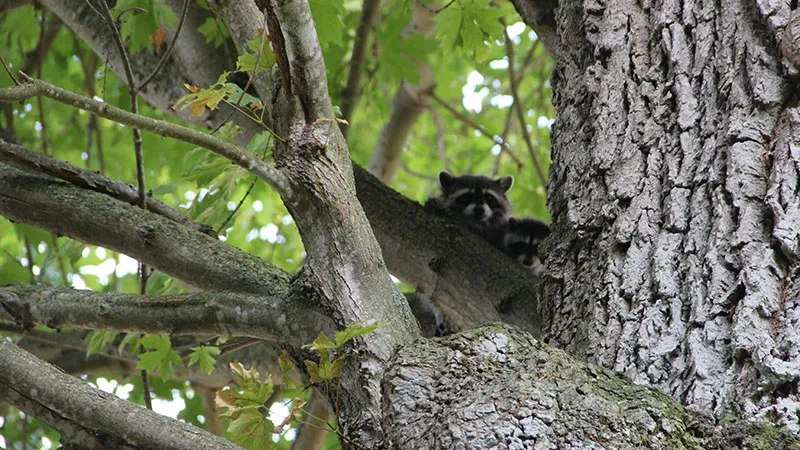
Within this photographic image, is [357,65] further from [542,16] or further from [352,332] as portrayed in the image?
[352,332]

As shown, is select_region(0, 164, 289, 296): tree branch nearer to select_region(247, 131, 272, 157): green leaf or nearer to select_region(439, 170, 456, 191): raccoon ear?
select_region(247, 131, 272, 157): green leaf

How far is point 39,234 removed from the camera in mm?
4848

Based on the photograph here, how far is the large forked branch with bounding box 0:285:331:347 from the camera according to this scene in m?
2.01

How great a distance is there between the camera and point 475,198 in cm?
693

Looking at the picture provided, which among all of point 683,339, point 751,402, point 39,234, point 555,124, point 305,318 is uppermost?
point 39,234

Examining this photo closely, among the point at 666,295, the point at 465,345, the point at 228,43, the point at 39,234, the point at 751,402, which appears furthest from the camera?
the point at 39,234

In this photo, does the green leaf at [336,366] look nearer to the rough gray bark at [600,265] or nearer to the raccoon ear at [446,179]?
the rough gray bark at [600,265]

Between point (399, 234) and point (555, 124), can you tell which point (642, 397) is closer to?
point (555, 124)

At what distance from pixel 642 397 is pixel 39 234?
13.5 feet

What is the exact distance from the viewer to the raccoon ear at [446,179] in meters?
6.96

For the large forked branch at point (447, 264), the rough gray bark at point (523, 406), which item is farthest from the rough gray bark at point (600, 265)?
the large forked branch at point (447, 264)

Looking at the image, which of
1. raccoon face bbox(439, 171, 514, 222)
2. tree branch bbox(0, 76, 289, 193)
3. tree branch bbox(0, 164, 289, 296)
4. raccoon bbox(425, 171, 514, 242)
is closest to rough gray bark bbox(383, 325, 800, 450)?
tree branch bbox(0, 76, 289, 193)

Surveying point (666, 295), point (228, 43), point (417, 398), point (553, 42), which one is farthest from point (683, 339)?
point (228, 43)

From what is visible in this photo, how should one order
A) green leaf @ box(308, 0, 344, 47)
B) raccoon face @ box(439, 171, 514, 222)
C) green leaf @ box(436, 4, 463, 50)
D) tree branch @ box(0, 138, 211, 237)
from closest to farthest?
tree branch @ box(0, 138, 211, 237), green leaf @ box(308, 0, 344, 47), green leaf @ box(436, 4, 463, 50), raccoon face @ box(439, 171, 514, 222)
